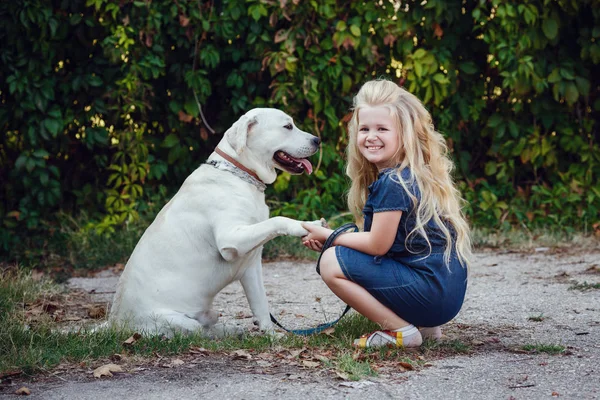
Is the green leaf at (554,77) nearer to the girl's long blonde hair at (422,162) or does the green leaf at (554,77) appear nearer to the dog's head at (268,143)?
the dog's head at (268,143)

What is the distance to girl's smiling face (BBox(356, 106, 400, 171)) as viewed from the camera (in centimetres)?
364

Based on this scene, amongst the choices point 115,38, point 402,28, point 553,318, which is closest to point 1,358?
point 553,318

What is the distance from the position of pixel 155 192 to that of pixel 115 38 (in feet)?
5.16

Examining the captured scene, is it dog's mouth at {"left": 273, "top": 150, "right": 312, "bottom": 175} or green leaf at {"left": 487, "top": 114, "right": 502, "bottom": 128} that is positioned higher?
green leaf at {"left": 487, "top": 114, "right": 502, "bottom": 128}

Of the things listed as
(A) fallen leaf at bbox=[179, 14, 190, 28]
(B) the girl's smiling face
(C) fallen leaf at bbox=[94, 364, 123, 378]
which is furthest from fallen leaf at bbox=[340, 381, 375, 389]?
Result: (A) fallen leaf at bbox=[179, 14, 190, 28]

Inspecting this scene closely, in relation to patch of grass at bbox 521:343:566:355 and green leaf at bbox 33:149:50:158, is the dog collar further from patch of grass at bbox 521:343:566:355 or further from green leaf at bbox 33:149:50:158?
green leaf at bbox 33:149:50:158

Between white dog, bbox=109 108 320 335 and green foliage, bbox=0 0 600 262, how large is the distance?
307 cm

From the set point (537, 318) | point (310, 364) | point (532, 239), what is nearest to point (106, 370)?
point (310, 364)

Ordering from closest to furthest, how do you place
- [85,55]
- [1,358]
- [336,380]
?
[336,380], [1,358], [85,55]

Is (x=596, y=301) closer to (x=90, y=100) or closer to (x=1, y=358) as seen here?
(x=1, y=358)

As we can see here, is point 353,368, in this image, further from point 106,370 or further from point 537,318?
point 537,318

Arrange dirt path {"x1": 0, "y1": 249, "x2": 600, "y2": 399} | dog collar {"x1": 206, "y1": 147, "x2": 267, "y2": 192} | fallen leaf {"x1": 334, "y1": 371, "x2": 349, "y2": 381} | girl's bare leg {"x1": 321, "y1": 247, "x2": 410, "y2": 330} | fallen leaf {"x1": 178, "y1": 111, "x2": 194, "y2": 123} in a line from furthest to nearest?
fallen leaf {"x1": 178, "y1": 111, "x2": 194, "y2": 123}
dog collar {"x1": 206, "y1": 147, "x2": 267, "y2": 192}
girl's bare leg {"x1": 321, "y1": 247, "x2": 410, "y2": 330}
fallen leaf {"x1": 334, "y1": 371, "x2": 349, "y2": 381}
dirt path {"x1": 0, "y1": 249, "x2": 600, "y2": 399}

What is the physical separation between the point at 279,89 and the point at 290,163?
290 cm

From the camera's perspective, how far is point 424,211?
354 centimetres
